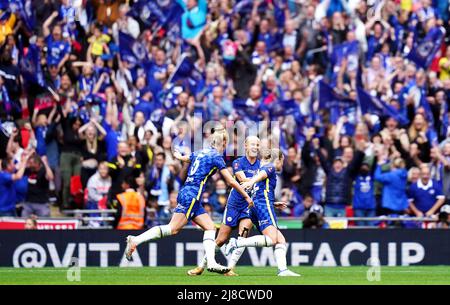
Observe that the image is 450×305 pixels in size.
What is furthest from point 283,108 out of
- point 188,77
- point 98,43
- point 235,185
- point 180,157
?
point 235,185

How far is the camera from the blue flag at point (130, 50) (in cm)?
3091

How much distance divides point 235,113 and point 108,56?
344 centimetres

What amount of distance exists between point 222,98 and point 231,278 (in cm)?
941

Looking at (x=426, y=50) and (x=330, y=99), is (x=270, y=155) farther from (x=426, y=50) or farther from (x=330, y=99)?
(x=426, y=50)

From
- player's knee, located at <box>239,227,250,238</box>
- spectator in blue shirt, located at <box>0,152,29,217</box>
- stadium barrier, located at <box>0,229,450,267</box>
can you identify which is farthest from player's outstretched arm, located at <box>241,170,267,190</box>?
spectator in blue shirt, located at <box>0,152,29,217</box>

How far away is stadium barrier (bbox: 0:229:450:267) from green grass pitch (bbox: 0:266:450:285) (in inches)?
55.6

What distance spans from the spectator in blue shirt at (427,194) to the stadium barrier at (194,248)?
97cm

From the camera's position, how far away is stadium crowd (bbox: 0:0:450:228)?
1099 inches

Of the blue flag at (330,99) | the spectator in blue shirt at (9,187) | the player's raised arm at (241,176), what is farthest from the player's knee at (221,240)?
the blue flag at (330,99)

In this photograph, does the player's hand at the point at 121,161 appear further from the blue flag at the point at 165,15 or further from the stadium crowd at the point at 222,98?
the blue flag at the point at 165,15

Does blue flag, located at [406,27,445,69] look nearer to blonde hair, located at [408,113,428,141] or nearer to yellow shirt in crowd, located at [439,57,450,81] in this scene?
yellow shirt in crowd, located at [439,57,450,81]

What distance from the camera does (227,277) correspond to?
21156mm
